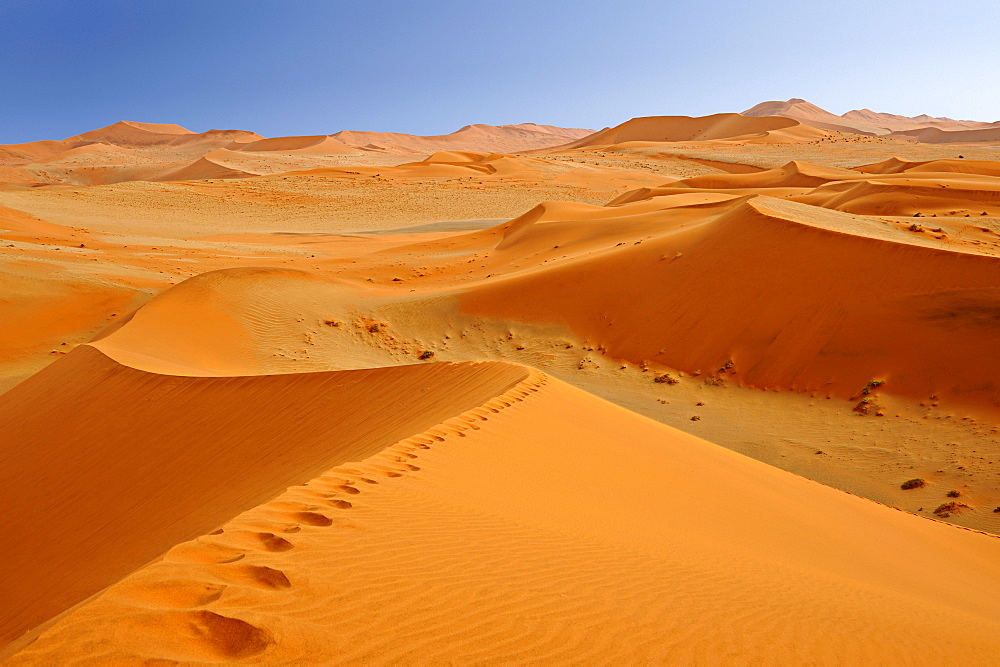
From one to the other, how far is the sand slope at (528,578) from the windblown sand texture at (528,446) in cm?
2

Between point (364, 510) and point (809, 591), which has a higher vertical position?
point (364, 510)

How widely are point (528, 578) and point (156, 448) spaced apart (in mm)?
5335

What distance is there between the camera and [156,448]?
714 cm

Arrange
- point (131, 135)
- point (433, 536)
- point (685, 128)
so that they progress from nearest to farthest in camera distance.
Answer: point (433, 536)
point (685, 128)
point (131, 135)

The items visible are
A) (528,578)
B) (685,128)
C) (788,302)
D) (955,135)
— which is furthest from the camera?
(685,128)

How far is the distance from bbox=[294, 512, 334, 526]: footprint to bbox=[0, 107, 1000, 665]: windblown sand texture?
0.01m

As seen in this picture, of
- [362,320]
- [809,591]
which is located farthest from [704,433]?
[362,320]

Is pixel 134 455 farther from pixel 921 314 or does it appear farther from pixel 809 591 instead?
pixel 921 314

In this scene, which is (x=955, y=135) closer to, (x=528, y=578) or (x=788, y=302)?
(x=788, y=302)

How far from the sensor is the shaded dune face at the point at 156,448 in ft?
17.4

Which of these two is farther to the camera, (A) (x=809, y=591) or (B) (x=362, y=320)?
(B) (x=362, y=320)

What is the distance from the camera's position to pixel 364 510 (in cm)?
398

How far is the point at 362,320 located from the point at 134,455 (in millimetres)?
8592

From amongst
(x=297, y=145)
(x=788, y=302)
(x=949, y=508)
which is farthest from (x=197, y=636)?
(x=297, y=145)
